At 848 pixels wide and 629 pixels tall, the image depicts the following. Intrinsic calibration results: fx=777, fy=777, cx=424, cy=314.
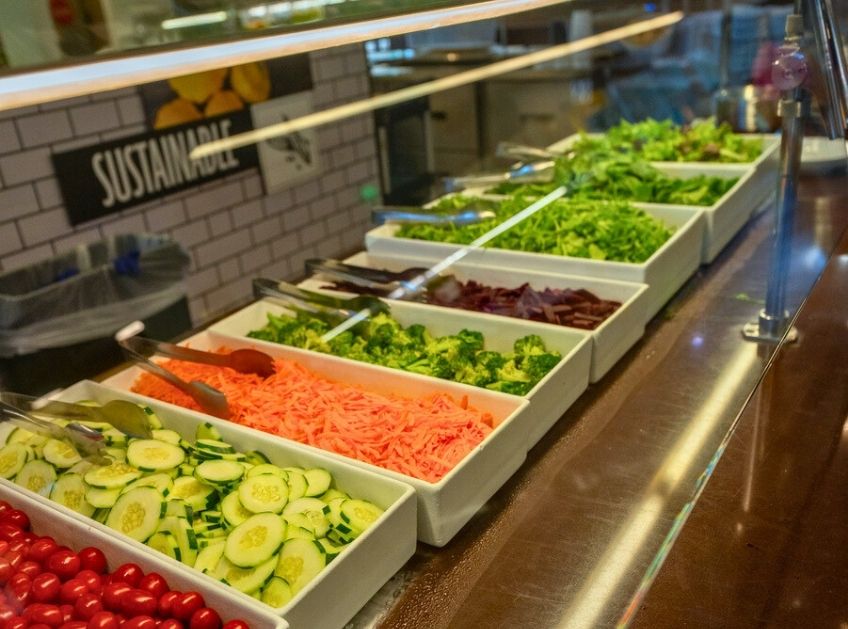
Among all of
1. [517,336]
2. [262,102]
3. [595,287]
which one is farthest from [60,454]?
[262,102]

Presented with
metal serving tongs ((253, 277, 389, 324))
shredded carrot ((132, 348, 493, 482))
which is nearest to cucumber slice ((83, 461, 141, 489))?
shredded carrot ((132, 348, 493, 482))

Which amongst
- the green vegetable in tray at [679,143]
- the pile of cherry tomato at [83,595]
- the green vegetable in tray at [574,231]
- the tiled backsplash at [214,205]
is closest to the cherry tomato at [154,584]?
the pile of cherry tomato at [83,595]

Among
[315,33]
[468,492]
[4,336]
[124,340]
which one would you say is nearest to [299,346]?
[124,340]

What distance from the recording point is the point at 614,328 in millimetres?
1418

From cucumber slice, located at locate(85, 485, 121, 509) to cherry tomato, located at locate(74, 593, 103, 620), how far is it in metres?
0.16

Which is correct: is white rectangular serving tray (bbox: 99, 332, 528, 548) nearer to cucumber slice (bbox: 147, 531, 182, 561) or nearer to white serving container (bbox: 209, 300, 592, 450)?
white serving container (bbox: 209, 300, 592, 450)

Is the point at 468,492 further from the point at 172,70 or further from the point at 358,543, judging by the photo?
the point at 172,70

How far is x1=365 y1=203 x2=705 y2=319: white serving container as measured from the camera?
1.61 m

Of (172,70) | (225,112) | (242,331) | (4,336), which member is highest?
(172,70)

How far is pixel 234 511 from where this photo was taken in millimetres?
995

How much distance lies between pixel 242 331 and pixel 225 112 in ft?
6.05

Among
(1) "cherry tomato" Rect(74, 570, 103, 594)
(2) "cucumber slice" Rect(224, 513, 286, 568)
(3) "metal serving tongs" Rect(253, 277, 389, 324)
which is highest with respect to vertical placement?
(3) "metal serving tongs" Rect(253, 277, 389, 324)

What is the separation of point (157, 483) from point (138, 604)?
0.66ft

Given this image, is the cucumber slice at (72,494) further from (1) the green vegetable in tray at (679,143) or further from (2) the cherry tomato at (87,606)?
(1) the green vegetable in tray at (679,143)
